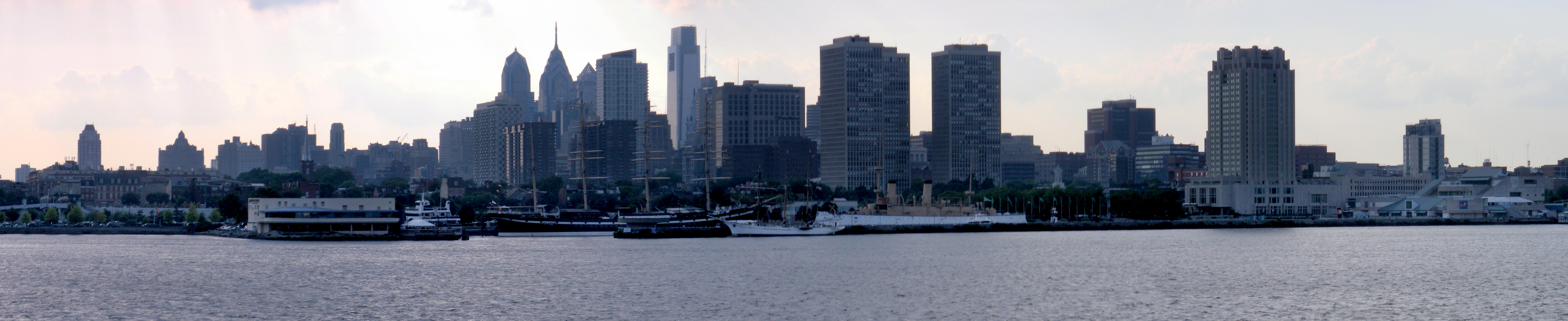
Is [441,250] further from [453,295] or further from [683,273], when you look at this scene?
[453,295]

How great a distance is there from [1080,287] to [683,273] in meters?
22.4

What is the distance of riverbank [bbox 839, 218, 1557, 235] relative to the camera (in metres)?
154

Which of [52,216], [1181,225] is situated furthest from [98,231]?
[1181,225]

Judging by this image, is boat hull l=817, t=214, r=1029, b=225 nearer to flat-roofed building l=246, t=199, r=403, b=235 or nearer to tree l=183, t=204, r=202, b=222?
flat-roofed building l=246, t=199, r=403, b=235

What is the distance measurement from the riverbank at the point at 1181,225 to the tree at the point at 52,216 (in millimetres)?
99869

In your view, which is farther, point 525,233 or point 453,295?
point 525,233

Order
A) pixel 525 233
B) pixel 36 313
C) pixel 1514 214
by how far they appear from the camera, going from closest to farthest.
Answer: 1. pixel 36 313
2. pixel 525 233
3. pixel 1514 214

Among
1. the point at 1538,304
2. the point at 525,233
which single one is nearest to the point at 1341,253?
the point at 1538,304

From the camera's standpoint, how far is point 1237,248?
383 feet

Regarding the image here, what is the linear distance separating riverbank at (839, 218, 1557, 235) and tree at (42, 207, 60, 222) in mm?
99869

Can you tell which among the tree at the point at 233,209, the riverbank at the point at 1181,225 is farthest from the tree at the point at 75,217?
the riverbank at the point at 1181,225

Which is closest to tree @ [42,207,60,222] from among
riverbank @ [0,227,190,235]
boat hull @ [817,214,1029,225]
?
riverbank @ [0,227,190,235]

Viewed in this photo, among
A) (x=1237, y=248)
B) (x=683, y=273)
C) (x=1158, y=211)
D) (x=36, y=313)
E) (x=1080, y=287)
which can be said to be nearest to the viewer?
(x=36, y=313)

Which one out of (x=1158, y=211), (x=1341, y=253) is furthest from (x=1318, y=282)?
(x=1158, y=211)
